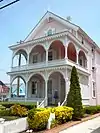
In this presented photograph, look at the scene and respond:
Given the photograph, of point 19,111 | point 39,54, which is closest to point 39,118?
point 19,111

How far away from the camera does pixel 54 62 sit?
67.0ft

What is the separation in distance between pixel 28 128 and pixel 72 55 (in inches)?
635

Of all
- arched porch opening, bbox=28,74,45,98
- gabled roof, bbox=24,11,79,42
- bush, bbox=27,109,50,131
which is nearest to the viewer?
bush, bbox=27,109,50,131

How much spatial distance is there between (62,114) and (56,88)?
1051cm

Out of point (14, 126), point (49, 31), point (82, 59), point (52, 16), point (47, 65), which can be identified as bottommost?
point (14, 126)

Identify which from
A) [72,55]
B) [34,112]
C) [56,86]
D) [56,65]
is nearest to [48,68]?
[56,65]

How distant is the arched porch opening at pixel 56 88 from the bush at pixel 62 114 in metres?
8.75

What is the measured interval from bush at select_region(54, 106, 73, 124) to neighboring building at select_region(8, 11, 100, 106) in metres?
5.73

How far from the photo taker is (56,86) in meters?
23.1

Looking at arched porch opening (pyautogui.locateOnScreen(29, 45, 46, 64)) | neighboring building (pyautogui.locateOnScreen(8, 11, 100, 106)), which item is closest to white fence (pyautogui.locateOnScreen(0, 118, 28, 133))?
neighboring building (pyautogui.locateOnScreen(8, 11, 100, 106))

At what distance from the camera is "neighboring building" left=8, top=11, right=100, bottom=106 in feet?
67.5

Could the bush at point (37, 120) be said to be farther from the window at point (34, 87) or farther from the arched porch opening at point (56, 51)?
the window at point (34, 87)

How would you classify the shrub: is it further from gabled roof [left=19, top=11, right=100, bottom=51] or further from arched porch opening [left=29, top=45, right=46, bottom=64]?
gabled roof [left=19, top=11, right=100, bottom=51]

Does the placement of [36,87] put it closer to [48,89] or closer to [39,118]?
[48,89]
